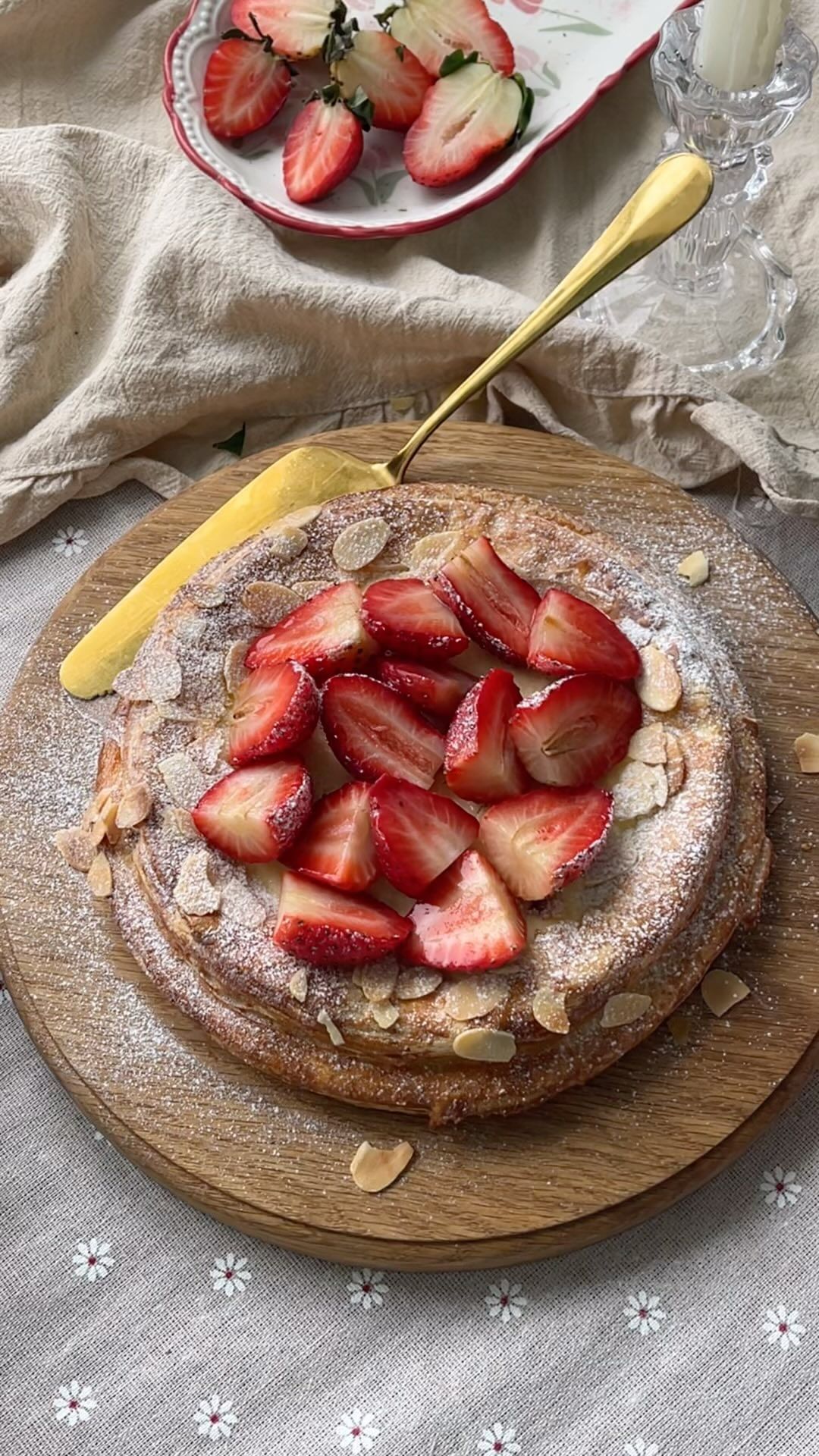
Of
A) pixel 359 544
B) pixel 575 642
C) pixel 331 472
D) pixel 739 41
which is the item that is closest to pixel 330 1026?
pixel 575 642

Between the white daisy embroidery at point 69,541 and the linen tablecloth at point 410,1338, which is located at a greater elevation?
the white daisy embroidery at point 69,541

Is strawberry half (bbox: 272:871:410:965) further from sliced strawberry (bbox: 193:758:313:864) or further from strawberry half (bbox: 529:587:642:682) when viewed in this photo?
strawberry half (bbox: 529:587:642:682)

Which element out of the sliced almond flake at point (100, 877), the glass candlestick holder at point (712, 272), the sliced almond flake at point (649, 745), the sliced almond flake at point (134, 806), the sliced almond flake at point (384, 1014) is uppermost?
the glass candlestick holder at point (712, 272)

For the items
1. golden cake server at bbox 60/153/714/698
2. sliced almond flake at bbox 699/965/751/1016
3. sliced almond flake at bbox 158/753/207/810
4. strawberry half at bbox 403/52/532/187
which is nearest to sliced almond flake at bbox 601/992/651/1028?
sliced almond flake at bbox 699/965/751/1016

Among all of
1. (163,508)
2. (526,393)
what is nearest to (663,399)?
(526,393)

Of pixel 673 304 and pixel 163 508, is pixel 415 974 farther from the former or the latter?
pixel 673 304

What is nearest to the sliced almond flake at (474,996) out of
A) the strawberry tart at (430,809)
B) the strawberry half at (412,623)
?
the strawberry tart at (430,809)

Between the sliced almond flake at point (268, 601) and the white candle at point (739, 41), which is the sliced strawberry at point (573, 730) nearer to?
the sliced almond flake at point (268, 601)
